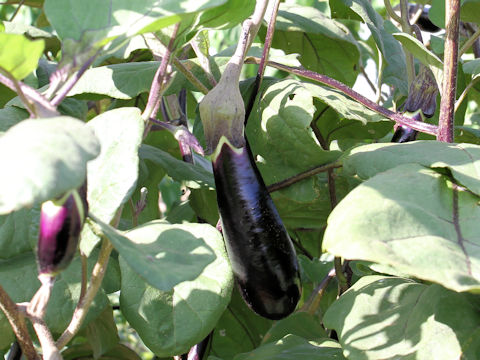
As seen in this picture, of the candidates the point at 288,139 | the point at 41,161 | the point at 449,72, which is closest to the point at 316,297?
the point at 288,139

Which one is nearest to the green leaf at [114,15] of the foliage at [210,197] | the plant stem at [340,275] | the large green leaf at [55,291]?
the foliage at [210,197]

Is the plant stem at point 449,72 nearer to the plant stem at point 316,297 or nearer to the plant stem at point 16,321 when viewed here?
the plant stem at point 316,297

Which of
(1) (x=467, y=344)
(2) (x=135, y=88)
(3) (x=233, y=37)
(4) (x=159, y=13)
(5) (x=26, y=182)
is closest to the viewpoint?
(5) (x=26, y=182)

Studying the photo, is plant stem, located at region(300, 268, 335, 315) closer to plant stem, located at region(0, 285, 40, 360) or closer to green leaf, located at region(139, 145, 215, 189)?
green leaf, located at region(139, 145, 215, 189)

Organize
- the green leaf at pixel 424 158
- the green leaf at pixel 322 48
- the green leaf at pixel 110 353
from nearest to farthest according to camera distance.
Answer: the green leaf at pixel 424 158, the green leaf at pixel 110 353, the green leaf at pixel 322 48

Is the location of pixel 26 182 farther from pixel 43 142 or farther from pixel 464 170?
pixel 464 170

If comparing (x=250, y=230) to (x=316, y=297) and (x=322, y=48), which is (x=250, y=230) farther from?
(x=322, y=48)

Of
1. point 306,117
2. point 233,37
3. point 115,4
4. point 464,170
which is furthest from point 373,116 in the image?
point 233,37
